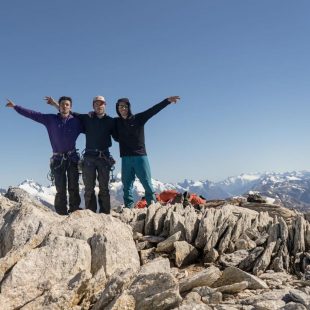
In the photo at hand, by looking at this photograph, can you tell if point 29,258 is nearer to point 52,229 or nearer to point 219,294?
point 52,229

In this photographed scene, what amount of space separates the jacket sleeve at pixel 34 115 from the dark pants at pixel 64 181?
2.07 metres

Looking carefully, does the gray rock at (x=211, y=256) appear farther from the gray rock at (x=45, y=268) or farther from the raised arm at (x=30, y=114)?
the raised arm at (x=30, y=114)

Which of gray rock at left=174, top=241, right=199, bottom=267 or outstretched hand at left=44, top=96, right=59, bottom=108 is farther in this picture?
outstretched hand at left=44, top=96, right=59, bottom=108

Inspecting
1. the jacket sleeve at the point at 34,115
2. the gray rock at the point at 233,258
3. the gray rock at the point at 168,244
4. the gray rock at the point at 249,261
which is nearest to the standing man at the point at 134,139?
the jacket sleeve at the point at 34,115

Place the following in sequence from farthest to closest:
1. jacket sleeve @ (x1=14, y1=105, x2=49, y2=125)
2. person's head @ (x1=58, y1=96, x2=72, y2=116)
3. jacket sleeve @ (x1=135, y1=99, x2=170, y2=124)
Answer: jacket sleeve @ (x1=135, y1=99, x2=170, y2=124), jacket sleeve @ (x1=14, y1=105, x2=49, y2=125), person's head @ (x1=58, y1=96, x2=72, y2=116)

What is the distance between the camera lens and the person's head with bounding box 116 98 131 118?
18422mm

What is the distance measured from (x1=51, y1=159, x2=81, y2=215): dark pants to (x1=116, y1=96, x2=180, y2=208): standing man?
2.38 metres

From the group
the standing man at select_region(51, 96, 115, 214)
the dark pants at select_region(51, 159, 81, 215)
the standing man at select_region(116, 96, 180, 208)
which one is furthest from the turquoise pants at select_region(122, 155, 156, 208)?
the dark pants at select_region(51, 159, 81, 215)

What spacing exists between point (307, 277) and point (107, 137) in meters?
11.2

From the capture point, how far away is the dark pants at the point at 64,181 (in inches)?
699

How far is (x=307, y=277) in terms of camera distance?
970 centimetres

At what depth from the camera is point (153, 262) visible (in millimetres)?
9352

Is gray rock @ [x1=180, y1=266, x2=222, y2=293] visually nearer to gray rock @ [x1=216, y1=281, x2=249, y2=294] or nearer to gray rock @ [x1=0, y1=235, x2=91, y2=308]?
gray rock @ [x1=216, y1=281, x2=249, y2=294]

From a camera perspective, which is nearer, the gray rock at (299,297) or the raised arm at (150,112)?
the gray rock at (299,297)
